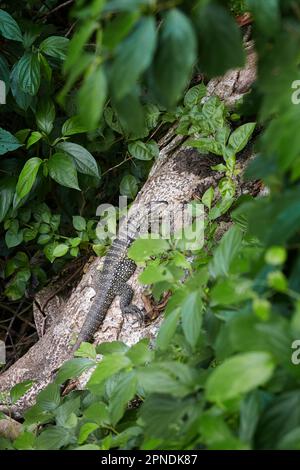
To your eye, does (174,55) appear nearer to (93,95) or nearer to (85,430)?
(93,95)

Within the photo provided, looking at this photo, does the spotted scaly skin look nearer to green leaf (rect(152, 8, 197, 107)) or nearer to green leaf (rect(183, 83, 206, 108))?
green leaf (rect(183, 83, 206, 108))

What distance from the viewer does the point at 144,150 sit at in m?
3.80

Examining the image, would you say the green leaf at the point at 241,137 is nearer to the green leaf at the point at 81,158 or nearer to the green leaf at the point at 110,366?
the green leaf at the point at 81,158

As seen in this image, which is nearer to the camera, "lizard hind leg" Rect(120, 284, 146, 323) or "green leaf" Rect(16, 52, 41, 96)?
"green leaf" Rect(16, 52, 41, 96)

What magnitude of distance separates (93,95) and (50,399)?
1.54 metres

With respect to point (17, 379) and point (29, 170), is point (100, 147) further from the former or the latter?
point (17, 379)

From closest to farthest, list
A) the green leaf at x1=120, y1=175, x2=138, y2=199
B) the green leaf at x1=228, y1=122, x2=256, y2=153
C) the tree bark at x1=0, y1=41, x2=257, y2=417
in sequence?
the green leaf at x1=228, y1=122, x2=256, y2=153 → the tree bark at x1=0, y1=41, x2=257, y2=417 → the green leaf at x1=120, y1=175, x2=138, y2=199

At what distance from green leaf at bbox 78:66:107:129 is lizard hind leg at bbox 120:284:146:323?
231 cm

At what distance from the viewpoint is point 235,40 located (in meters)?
0.97

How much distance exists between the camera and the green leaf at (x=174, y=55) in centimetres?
92

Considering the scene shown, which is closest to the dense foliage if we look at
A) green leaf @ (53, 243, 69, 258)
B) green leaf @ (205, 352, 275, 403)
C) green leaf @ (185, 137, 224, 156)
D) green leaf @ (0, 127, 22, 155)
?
green leaf @ (205, 352, 275, 403)

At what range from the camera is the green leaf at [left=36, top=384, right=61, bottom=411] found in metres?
2.21

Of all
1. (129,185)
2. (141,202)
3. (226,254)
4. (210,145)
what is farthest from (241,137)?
(226,254)

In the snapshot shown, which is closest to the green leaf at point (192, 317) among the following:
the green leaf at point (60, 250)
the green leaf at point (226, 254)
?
the green leaf at point (226, 254)
